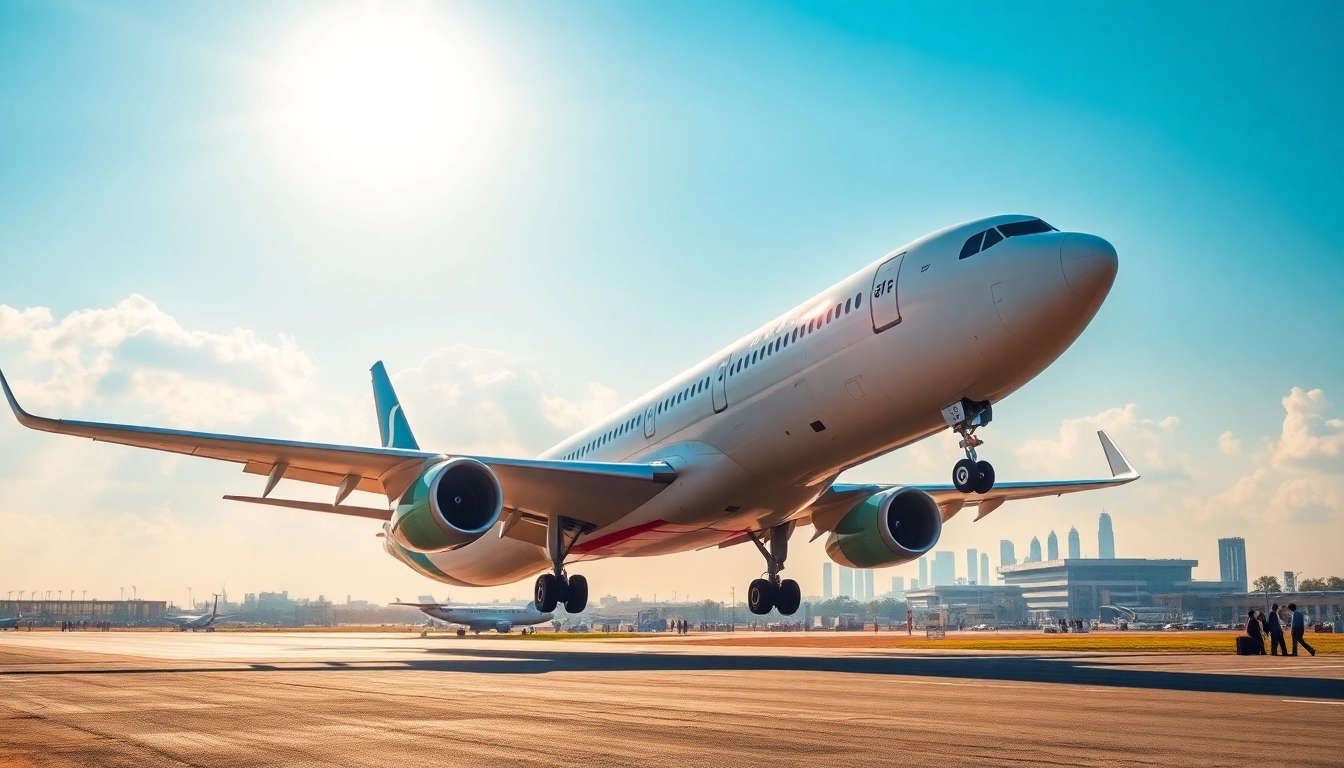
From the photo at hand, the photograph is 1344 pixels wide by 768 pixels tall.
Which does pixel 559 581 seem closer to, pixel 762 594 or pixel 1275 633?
pixel 762 594

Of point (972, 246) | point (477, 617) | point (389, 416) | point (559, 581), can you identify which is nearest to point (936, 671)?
point (972, 246)

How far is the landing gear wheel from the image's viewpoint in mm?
28922

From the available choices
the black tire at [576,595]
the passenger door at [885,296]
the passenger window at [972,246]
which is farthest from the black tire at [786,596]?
the passenger window at [972,246]

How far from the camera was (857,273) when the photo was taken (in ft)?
72.9

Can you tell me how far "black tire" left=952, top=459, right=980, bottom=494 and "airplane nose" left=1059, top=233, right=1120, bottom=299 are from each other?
12.9 feet

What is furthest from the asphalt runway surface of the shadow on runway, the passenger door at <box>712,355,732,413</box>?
the passenger door at <box>712,355,732,413</box>

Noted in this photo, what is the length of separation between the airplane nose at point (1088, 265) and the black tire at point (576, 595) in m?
15.7

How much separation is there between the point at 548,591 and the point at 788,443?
9.41 metres

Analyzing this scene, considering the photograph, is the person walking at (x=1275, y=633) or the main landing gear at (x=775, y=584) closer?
the person walking at (x=1275, y=633)

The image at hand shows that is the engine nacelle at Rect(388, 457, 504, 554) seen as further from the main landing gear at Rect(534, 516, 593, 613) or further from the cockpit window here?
the cockpit window

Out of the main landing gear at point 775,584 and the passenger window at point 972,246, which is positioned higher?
the passenger window at point 972,246

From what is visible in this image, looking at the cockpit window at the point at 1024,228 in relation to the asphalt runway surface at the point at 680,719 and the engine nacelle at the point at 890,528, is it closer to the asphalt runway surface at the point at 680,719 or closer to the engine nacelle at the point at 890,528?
the asphalt runway surface at the point at 680,719

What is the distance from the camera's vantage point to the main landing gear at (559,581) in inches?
1141

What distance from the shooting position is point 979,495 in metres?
29.1
